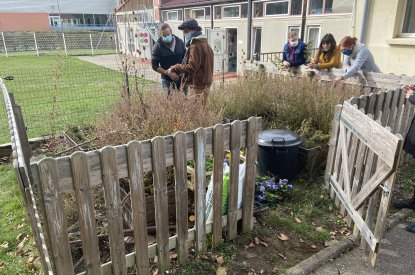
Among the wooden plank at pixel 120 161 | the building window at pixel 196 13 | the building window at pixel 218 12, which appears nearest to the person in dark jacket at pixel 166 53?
the wooden plank at pixel 120 161

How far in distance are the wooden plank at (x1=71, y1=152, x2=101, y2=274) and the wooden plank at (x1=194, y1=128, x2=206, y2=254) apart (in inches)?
34.8

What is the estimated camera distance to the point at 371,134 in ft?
9.96

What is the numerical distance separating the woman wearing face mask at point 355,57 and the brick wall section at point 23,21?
193 feet

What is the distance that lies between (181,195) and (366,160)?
1933 millimetres

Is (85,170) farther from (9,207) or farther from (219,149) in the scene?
(9,207)

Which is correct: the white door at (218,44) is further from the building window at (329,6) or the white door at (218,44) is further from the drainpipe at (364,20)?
the drainpipe at (364,20)

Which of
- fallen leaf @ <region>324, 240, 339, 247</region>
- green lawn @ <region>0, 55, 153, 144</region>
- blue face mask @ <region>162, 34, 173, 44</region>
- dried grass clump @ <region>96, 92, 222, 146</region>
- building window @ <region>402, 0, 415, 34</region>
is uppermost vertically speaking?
building window @ <region>402, 0, 415, 34</region>

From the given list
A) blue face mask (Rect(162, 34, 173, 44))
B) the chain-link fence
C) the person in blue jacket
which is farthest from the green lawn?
the chain-link fence

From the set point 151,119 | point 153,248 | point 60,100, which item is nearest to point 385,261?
point 153,248

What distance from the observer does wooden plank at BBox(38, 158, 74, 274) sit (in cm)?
206

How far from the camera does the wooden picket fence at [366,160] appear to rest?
9.07ft

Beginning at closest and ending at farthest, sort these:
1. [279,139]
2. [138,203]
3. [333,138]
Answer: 1. [138,203]
2. [333,138]
3. [279,139]

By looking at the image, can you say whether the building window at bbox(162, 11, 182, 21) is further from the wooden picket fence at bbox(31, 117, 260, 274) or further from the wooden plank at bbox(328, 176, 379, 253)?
the wooden picket fence at bbox(31, 117, 260, 274)

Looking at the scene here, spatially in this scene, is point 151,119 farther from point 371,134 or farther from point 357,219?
point 357,219
